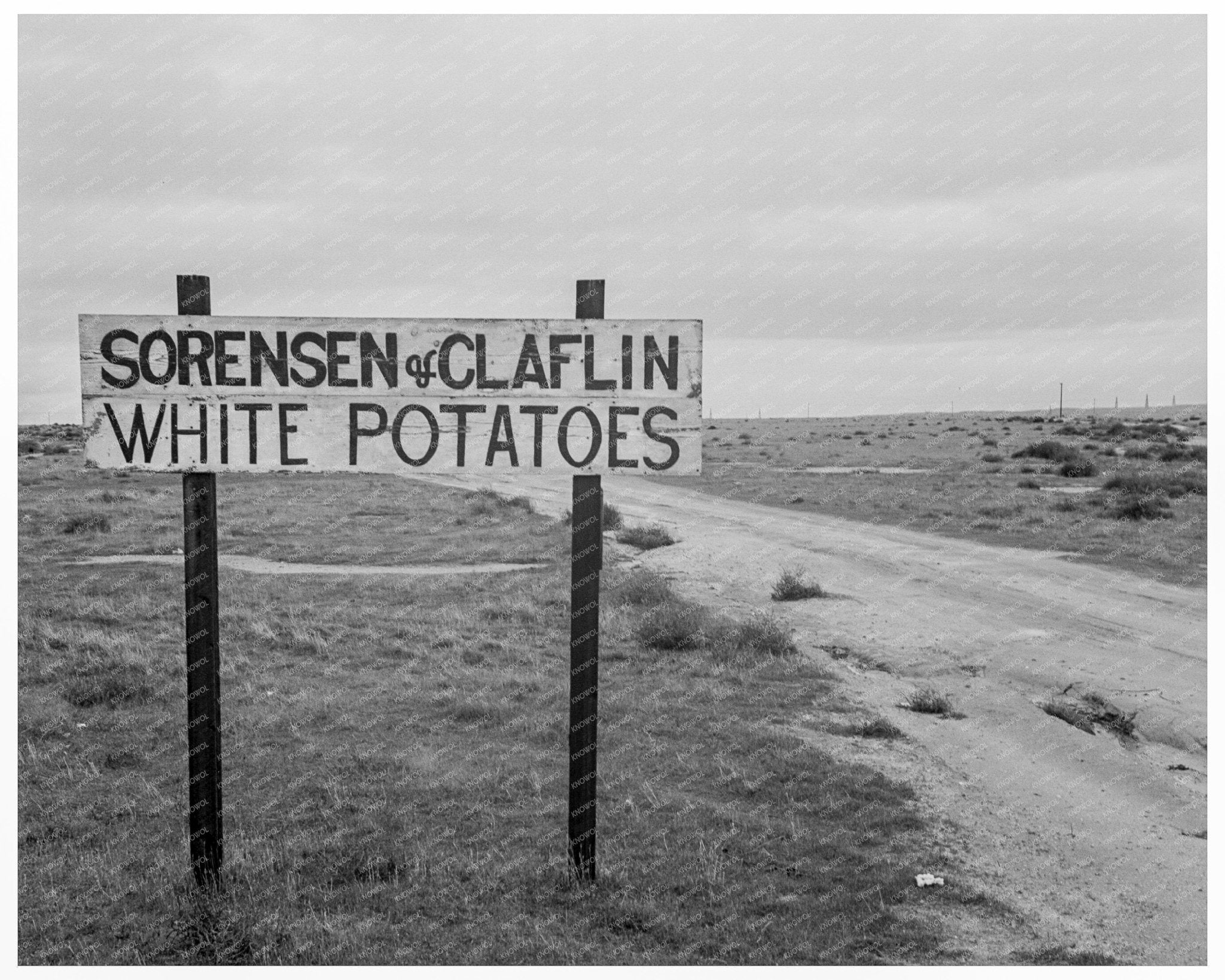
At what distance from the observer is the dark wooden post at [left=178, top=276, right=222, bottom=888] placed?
→ 507cm

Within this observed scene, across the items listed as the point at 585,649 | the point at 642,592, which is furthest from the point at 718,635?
the point at 585,649

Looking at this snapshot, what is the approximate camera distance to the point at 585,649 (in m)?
5.14

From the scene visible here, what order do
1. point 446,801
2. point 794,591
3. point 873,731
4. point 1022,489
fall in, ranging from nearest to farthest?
1. point 446,801
2. point 873,731
3. point 794,591
4. point 1022,489

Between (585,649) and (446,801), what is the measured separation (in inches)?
81.6

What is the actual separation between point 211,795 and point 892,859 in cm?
388

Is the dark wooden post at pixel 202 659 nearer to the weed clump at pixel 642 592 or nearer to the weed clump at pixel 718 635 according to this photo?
the weed clump at pixel 718 635

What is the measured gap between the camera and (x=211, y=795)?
5.10 m

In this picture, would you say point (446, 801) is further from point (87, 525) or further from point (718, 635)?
point (87, 525)

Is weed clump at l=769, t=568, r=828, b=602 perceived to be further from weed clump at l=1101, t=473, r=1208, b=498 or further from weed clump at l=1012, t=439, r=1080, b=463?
weed clump at l=1012, t=439, r=1080, b=463

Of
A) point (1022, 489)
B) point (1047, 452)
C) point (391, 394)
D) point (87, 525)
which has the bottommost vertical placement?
point (87, 525)

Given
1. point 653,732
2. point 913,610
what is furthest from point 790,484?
point 653,732

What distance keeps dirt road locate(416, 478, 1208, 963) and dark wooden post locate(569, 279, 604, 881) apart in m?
2.23

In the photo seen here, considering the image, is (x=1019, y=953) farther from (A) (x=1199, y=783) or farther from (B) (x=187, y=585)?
(B) (x=187, y=585)

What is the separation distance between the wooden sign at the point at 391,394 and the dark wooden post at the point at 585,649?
17cm
